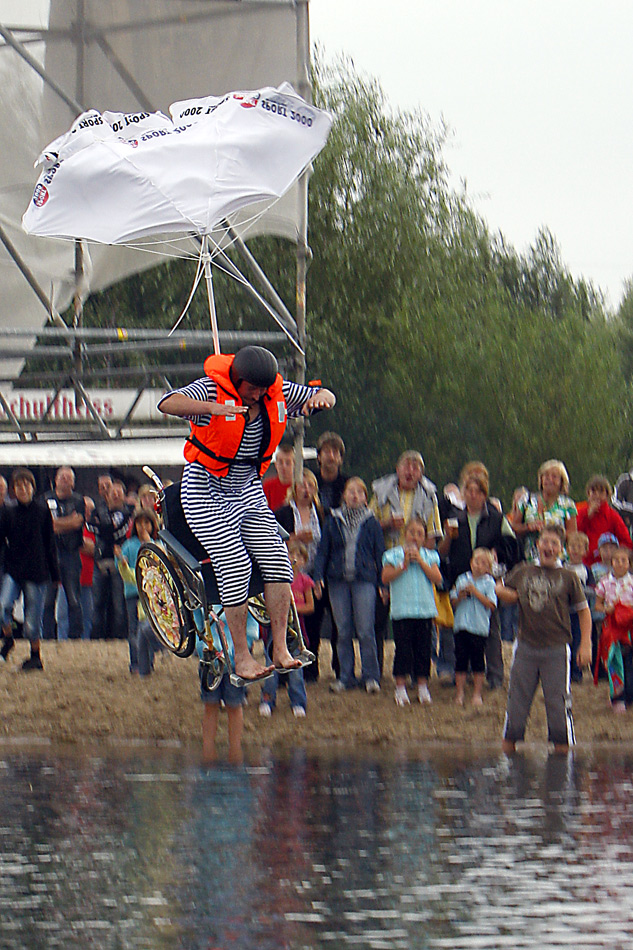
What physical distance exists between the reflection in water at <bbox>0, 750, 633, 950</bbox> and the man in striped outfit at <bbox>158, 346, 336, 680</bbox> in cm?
98

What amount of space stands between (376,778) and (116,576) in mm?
7206

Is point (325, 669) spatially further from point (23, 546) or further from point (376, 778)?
point (376, 778)

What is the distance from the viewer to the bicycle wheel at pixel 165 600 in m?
9.60

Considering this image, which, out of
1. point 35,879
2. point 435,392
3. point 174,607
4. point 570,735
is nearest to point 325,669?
point 570,735

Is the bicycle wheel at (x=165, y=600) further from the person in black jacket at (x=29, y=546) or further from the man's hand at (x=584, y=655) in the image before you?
the person in black jacket at (x=29, y=546)

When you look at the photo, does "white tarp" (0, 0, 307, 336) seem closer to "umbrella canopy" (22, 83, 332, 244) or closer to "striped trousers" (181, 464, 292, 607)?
"umbrella canopy" (22, 83, 332, 244)

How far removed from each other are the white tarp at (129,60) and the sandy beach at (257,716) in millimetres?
4637

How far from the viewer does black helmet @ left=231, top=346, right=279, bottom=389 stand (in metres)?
8.80

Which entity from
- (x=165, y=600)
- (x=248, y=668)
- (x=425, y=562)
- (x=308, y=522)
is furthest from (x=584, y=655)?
(x=308, y=522)

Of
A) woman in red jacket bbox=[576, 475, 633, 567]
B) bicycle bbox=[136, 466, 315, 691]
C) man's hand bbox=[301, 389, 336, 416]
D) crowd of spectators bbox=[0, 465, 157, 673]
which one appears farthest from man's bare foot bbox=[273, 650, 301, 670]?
Answer: woman in red jacket bbox=[576, 475, 633, 567]

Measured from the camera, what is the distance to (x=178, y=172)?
11.8 metres

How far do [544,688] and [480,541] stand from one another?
2.32 m

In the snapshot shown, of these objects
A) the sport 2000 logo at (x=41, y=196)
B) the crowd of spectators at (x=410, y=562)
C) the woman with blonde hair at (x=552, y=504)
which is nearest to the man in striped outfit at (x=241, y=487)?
the crowd of spectators at (x=410, y=562)

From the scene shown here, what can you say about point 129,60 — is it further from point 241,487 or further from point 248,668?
point 248,668
